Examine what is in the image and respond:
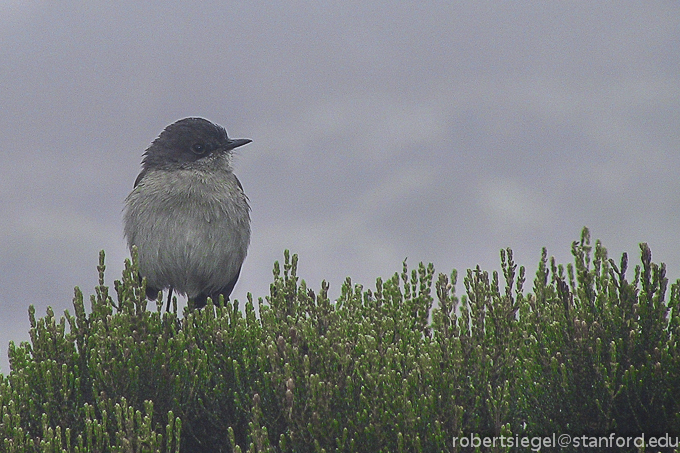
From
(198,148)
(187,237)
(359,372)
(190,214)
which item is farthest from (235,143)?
(359,372)

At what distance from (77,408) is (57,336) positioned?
695mm

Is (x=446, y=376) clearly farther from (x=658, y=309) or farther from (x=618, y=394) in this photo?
(x=658, y=309)

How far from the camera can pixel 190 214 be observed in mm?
8336

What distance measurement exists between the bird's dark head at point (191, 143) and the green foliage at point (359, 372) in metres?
2.74

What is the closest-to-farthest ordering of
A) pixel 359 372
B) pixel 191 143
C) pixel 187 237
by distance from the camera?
pixel 359 372
pixel 187 237
pixel 191 143

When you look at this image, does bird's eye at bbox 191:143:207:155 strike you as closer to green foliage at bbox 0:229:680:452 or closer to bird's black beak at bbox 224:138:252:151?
bird's black beak at bbox 224:138:252:151

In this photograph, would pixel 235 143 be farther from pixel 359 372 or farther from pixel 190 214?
pixel 359 372

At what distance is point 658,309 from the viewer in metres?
5.52

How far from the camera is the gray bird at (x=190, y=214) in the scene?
8.34 m

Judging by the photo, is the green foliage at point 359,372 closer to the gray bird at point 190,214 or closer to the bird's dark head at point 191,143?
the gray bird at point 190,214

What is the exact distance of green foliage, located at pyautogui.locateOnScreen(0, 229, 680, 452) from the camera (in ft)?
16.8

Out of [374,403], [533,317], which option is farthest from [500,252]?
[374,403]

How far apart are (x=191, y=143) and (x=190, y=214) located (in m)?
1.16

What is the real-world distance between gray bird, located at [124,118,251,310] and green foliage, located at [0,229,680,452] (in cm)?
183
